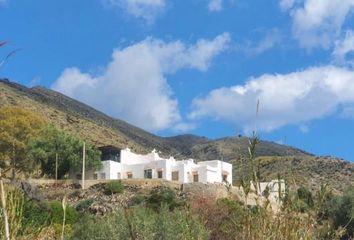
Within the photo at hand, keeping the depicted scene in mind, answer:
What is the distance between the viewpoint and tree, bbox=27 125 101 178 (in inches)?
2468

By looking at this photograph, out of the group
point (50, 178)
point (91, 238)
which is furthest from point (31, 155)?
point (91, 238)

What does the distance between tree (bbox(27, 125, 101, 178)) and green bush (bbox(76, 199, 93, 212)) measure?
11.8m

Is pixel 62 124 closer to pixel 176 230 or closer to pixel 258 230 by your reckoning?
pixel 176 230

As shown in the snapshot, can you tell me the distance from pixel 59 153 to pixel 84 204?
14.9 m

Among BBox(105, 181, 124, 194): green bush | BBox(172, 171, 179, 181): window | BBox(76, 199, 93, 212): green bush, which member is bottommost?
BBox(76, 199, 93, 212): green bush

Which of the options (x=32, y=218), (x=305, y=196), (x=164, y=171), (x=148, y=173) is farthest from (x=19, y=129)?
(x=305, y=196)

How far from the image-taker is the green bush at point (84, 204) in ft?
159

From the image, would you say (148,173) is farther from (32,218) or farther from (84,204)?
(32,218)

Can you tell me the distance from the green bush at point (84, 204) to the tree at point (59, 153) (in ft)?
38.8

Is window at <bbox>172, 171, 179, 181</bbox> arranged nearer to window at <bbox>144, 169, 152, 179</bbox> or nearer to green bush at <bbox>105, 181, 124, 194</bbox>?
window at <bbox>144, 169, 152, 179</bbox>

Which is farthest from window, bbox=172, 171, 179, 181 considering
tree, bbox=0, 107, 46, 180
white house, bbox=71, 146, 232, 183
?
tree, bbox=0, 107, 46, 180

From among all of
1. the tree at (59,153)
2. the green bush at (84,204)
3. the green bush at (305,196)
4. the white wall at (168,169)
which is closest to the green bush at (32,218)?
the green bush at (305,196)

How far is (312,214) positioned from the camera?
4238mm

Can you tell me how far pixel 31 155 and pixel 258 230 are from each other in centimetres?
5932
